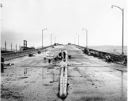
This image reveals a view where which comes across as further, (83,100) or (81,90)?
(81,90)

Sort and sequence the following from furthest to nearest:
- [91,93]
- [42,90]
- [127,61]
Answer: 1. [127,61]
2. [42,90]
3. [91,93]

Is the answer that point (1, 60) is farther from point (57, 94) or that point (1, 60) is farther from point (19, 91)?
point (57, 94)

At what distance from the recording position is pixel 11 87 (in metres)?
12.4

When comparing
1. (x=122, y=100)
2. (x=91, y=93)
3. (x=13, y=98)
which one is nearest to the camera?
(x=122, y=100)

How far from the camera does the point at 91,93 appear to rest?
10695mm

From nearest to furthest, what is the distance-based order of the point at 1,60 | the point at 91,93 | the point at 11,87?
1. the point at 91,93
2. the point at 11,87
3. the point at 1,60

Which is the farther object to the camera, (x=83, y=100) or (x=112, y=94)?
(x=112, y=94)

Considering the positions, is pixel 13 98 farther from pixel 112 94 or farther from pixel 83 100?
pixel 112 94

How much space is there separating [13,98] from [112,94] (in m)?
4.75

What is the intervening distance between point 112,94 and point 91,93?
1.03 metres

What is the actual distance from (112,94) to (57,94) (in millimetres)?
2695

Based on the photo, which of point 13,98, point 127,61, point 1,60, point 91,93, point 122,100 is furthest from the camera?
point 127,61

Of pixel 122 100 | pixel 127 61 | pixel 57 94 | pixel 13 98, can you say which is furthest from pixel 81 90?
pixel 127 61

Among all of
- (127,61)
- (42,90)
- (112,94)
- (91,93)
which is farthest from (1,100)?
(127,61)
